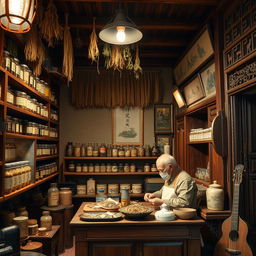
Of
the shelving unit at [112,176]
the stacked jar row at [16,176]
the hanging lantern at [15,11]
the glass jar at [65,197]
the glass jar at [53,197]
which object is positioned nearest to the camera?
the hanging lantern at [15,11]

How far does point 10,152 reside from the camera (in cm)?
329

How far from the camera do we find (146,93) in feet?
18.7

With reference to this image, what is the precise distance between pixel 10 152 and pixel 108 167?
238 centimetres

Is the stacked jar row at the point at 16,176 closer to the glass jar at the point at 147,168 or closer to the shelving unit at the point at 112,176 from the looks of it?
the shelving unit at the point at 112,176

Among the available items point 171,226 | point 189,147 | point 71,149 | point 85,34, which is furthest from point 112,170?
point 171,226

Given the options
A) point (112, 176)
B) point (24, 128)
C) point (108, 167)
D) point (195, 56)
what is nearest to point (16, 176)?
point (24, 128)

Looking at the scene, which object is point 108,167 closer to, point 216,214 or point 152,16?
point 216,214

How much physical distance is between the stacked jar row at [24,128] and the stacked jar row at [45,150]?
0.19 metres

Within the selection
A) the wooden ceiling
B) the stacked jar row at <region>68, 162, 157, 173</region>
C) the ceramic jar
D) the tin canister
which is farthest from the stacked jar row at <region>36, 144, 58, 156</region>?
the ceramic jar

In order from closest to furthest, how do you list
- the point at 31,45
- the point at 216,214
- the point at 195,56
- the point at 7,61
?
1. the point at 7,61
2. the point at 216,214
3. the point at 31,45
4. the point at 195,56

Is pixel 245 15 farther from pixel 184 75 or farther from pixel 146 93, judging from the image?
pixel 146 93

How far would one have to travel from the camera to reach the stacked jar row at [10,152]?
316 centimetres

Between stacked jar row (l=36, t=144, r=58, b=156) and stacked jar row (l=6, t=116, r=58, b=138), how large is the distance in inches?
7.3

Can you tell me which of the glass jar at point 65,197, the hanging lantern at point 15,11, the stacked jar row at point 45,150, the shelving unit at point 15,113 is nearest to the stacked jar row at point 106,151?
the stacked jar row at point 45,150
